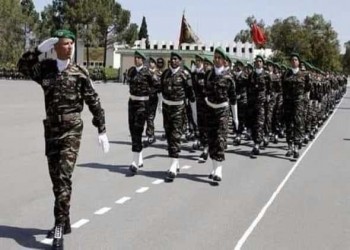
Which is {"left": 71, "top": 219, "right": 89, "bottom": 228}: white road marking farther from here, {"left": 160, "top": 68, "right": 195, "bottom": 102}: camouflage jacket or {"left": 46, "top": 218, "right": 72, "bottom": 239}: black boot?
{"left": 160, "top": 68, "right": 195, "bottom": 102}: camouflage jacket

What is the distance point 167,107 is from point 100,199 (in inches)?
97.1

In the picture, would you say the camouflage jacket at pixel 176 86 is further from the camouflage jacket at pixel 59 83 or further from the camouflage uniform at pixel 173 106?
the camouflage jacket at pixel 59 83

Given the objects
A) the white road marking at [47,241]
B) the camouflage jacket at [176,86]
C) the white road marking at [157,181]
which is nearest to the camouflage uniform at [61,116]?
the white road marking at [47,241]

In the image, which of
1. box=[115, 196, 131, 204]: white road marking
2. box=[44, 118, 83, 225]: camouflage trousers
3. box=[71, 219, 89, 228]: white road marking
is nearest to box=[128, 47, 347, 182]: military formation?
box=[115, 196, 131, 204]: white road marking

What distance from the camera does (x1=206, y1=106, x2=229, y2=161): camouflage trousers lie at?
31.8 feet

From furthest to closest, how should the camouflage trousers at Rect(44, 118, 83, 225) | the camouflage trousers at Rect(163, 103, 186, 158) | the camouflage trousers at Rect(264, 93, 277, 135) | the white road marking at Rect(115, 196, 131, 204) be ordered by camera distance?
the camouflage trousers at Rect(264, 93, 277, 135)
the camouflage trousers at Rect(163, 103, 186, 158)
the white road marking at Rect(115, 196, 131, 204)
the camouflage trousers at Rect(44, 118, 83, 225)

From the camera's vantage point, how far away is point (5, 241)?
20.0 ft

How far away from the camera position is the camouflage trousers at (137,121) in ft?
34.3

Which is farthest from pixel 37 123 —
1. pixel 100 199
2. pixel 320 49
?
pixel 320 49

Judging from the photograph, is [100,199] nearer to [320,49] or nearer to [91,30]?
[320,49]

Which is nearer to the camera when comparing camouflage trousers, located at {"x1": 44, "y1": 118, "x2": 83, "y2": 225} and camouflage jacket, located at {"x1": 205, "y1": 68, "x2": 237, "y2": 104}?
camouflage trousers, located at {"x1": 44, "y1": 118, "x2": 83, "y2": 225}

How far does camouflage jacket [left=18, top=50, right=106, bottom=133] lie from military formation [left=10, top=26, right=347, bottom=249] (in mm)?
10

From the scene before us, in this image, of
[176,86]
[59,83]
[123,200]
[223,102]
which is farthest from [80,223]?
[176,86]

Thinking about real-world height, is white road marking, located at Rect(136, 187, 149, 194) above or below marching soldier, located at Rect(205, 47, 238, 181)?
below
